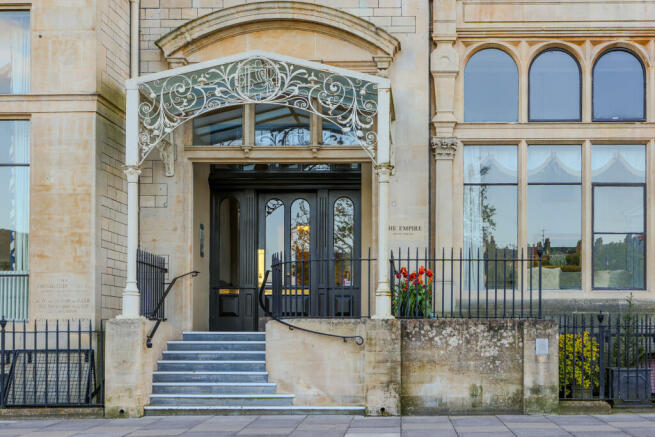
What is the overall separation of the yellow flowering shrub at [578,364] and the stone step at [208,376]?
4194 millimetres

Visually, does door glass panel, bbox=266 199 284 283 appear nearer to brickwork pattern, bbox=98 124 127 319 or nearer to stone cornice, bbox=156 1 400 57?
brickwork pattern, bbox=98 124 127 319

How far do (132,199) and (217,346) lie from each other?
110 inches

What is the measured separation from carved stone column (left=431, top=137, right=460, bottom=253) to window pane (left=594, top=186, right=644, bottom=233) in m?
2.46

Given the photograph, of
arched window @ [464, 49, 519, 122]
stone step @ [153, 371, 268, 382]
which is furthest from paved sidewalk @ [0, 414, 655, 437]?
arched window @ [464, 49, 519, 122]

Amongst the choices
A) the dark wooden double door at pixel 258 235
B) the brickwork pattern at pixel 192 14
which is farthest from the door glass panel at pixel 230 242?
the brickwork pattern at pixel 192 14

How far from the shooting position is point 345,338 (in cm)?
1162

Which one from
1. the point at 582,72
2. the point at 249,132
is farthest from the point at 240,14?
the point at 582,72

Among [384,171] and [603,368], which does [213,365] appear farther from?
[603,368]

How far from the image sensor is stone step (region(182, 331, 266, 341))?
13.3 meters

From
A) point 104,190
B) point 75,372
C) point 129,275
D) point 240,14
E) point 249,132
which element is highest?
point 240,14

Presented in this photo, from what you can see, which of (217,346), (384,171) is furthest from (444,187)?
(217,346)

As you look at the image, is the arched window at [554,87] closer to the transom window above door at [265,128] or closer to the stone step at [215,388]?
the transom window above door at [265,128]

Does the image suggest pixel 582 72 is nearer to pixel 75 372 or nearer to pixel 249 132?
pixel 249 132

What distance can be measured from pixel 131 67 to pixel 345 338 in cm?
595
